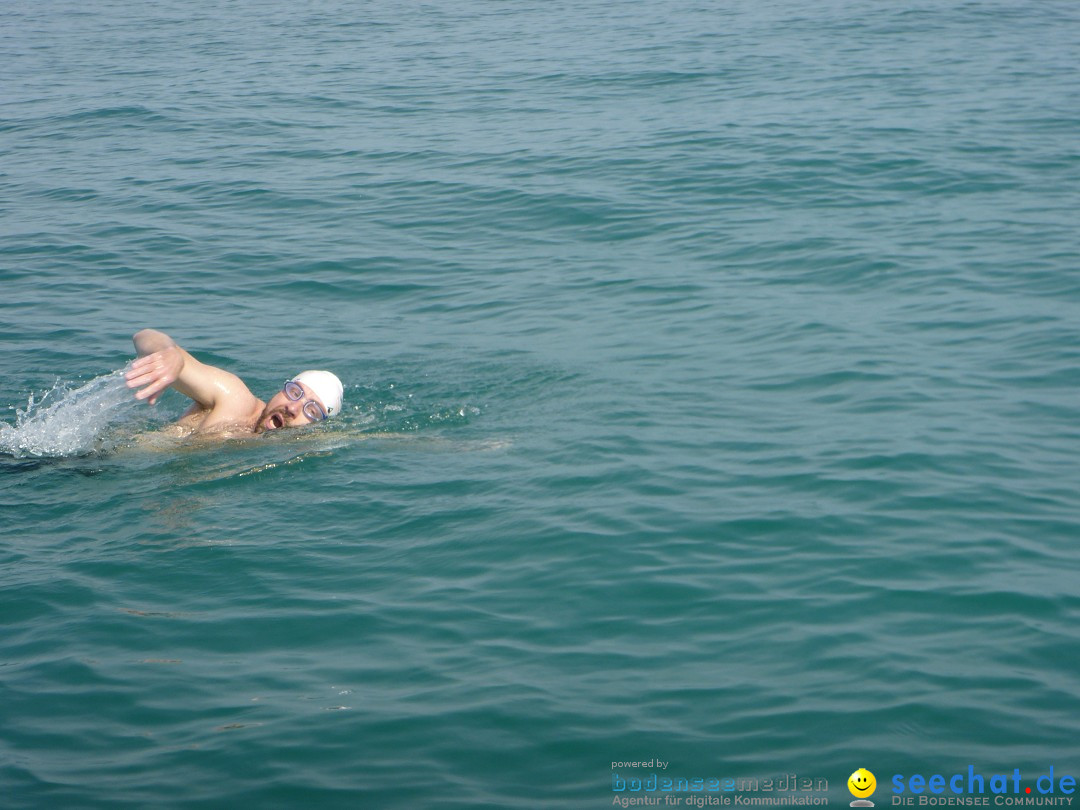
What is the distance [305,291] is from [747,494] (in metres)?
6.52

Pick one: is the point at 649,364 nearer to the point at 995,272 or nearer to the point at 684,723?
the point at 995,272

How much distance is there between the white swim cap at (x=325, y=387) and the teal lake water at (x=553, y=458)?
35 centimetres

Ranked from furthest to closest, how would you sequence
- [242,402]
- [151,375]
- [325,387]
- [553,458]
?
[325,387], [242,402], [553,458], [151,375]

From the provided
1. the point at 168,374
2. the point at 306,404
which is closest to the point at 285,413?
the point at 306,404

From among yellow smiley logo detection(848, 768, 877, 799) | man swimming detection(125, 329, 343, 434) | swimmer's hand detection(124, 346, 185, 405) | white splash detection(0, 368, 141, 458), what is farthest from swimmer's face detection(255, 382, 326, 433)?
yellow smiley logo detection(848, 768, 877, 799)

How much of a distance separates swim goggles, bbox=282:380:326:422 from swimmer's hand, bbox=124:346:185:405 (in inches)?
48.0

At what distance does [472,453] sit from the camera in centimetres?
845

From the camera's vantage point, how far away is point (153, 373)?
766 centimetres

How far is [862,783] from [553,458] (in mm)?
3814

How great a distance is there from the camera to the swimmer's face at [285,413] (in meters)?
8.93

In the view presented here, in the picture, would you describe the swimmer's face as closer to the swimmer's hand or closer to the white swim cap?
the white swim cap

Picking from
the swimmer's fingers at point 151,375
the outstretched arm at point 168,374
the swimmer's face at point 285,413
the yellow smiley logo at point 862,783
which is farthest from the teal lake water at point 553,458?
the swimmer's fingers at point 151,375

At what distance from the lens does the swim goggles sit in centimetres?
892

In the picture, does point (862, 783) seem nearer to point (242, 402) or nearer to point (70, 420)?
point (242, 402)
